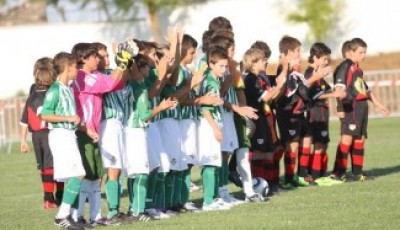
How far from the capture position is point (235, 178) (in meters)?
16.8

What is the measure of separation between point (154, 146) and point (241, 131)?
6.20 feet

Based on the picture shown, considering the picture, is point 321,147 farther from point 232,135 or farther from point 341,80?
→ point 232,135

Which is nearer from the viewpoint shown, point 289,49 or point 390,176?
point 289,49

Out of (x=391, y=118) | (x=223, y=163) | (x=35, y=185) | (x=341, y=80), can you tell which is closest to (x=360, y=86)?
(x=341, y=80)

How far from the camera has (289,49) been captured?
659 inches

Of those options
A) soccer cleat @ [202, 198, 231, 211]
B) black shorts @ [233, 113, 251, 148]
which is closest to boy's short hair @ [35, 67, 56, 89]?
black shorts @ [233, 113, 251, 148]

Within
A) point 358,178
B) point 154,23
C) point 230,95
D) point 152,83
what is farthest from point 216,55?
point 154,23

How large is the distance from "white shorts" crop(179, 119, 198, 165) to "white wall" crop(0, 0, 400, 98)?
33950 mm

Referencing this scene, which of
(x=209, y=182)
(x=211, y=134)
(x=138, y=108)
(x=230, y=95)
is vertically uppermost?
(x=230, y=95)

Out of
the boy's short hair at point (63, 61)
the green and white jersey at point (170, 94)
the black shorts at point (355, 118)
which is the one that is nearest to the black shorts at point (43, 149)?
the green and white jersey at point (170, 94)

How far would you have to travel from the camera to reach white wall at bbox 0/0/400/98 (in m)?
48.5

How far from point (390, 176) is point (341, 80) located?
59.3 inches

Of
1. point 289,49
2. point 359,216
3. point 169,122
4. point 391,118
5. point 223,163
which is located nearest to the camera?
point 359,216

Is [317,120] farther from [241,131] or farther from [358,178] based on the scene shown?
[241,131]
